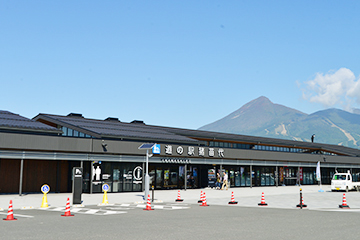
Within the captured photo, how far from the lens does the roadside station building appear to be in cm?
2998

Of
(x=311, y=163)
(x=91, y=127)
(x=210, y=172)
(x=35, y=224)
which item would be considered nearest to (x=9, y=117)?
(x=91, y=127)

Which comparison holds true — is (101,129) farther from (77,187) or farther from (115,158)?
(77,187)

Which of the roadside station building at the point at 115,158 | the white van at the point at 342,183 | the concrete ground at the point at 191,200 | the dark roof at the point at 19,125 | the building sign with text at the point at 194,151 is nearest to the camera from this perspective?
the concrete ground at the point at 191,200

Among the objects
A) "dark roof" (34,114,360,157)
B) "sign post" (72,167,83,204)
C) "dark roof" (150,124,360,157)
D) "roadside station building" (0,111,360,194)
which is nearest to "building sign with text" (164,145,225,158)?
"roadside station building" (0,111,360,194)

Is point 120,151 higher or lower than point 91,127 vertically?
lower

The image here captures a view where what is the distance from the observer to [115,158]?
33.0 m

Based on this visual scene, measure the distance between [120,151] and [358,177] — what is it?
4433 centimetres

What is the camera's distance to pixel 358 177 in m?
62.4

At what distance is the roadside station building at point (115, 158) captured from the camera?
2998 centimetres

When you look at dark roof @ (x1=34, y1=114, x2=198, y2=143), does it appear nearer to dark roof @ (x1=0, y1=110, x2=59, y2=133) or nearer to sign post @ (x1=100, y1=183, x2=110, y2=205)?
dark roof @ (x1=0, y1=110, x2=59, y2=133)

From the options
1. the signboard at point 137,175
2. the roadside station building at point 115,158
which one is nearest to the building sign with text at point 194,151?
the roadside station building at point 115,158

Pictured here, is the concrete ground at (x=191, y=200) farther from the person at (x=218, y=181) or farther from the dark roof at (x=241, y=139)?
the dark roof at (x=241, y=139)

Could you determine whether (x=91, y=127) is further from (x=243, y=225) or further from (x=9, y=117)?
(x=243, y=225)

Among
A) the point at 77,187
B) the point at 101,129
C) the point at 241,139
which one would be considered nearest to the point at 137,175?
the point at 101,129
